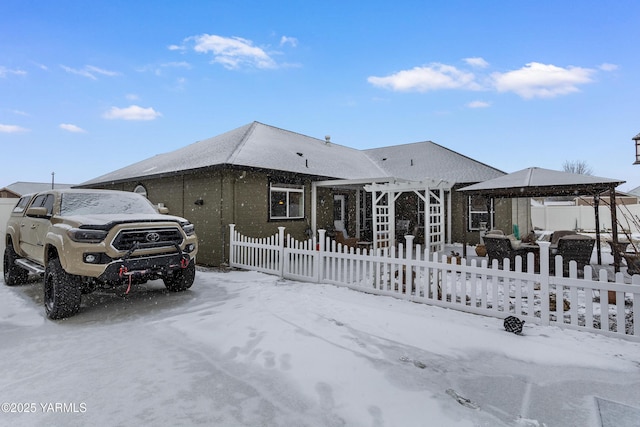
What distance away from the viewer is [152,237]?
4.70 m

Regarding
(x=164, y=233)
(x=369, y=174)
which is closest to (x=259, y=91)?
(x=369, y=174)

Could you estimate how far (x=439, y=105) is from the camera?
18.6m

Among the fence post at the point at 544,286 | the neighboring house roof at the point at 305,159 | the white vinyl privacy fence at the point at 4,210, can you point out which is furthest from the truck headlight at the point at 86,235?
the white vinyl privacy fence at the point at 4,210

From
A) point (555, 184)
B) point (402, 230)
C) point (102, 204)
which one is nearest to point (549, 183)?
point (555, 184)

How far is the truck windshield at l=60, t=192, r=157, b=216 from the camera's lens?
16.8ft

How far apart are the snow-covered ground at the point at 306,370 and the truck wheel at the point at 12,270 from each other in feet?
8.00

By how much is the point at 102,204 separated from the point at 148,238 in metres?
1.55

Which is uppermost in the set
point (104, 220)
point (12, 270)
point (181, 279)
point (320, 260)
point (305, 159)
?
point (305, 159)

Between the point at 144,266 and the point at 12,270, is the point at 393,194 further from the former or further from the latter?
the point at 12,270

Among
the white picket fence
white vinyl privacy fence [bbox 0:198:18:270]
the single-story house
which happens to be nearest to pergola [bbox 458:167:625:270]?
the single-story house

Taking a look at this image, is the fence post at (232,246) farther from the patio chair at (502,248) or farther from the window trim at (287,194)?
the patio chair at (502,248)

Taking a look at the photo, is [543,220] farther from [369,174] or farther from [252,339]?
[252,339]

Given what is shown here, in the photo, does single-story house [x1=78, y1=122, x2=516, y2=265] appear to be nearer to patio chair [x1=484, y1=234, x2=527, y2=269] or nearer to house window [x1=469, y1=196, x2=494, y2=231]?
house window [x1=469, y1=196, x2=494, y2=231]

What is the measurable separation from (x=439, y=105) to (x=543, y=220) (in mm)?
12224
